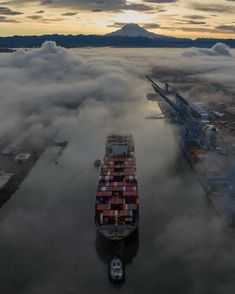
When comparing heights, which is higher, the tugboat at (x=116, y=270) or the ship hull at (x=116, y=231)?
the ship hull at (x=116, y=231)

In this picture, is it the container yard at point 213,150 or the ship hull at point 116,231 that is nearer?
the ship hull at point 116,231

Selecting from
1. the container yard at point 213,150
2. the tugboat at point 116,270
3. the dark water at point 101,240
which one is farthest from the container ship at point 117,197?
the container yard at point 213,150

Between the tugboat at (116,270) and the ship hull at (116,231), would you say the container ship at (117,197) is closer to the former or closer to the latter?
the ship hull at (116,231)

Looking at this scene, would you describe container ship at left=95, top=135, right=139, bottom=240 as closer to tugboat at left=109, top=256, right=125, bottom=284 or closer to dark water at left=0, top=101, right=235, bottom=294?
dark water at left=0, top=101, right=235, bottom=294

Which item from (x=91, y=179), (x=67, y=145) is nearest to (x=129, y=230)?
(x=91, y=179)

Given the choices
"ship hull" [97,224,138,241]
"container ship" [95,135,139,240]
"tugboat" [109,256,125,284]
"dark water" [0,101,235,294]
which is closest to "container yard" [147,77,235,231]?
"dark water" [0,101,235,294]

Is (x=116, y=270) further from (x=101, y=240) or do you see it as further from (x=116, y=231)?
(x=101, y=240)
